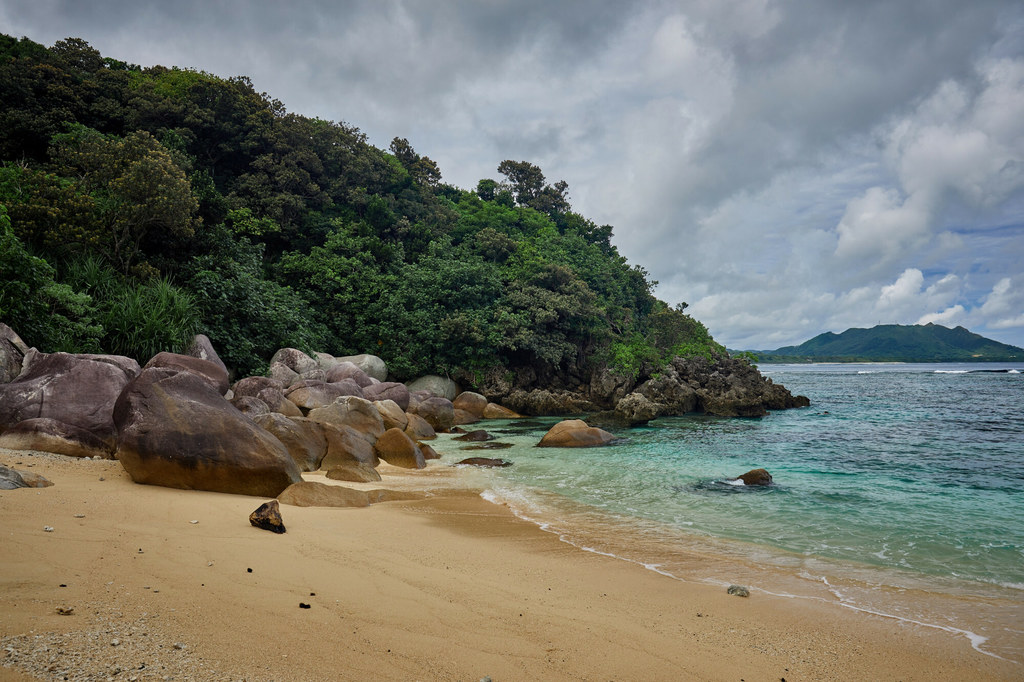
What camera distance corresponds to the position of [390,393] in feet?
63.4

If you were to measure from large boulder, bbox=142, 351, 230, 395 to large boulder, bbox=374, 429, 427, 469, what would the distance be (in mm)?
3567

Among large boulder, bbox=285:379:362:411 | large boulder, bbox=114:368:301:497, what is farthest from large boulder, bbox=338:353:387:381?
large boulder, bbox=114:368:301:497

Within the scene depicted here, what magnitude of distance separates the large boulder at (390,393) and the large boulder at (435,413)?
67cm

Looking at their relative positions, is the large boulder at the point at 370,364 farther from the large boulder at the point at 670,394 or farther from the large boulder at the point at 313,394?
the large boulder at the point at 670,394

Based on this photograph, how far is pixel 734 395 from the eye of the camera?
89.7 ft

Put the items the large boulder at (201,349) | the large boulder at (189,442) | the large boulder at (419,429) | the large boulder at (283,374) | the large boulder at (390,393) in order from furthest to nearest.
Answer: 1. the large boulder at (390,393)
2. the large boulder at (283,374)
3. the large boulder at (419,429)
4. the large boulder at (201,349)
5. the large boulder at (189,442)

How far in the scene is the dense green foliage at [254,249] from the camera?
49.6ft

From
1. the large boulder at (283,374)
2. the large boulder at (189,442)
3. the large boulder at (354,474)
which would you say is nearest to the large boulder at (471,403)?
the large boulder at (283,374)

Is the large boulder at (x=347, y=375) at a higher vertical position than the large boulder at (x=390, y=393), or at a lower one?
higher

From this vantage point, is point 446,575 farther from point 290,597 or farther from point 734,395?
point 734,395

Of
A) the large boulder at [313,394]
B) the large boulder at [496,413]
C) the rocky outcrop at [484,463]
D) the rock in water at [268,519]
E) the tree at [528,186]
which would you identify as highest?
the tree at [528,186]

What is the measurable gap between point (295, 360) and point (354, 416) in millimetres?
8476

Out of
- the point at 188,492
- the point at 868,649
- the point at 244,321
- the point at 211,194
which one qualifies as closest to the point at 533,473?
the point at 188,492

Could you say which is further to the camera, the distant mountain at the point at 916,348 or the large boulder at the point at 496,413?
the distant mountain at the point at 916,348
